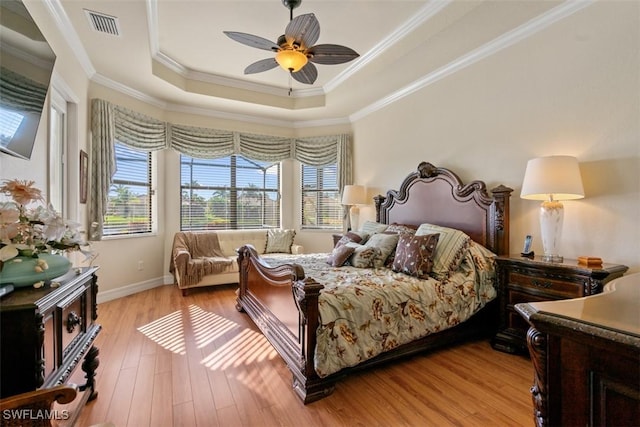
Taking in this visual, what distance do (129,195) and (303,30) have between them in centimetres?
360

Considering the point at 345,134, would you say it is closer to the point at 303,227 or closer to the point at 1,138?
the point at 303,227

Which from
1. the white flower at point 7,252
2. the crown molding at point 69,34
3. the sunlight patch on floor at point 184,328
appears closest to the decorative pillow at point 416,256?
the sunlight patch on floor at point 184,328

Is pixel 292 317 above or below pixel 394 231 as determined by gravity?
below

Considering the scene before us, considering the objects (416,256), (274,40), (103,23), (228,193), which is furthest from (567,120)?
(228,193)

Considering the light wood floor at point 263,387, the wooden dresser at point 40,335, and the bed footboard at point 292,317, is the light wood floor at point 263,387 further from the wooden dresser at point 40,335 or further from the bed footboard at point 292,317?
the wooden dresser at point 40,335

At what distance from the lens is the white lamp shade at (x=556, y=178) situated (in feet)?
7.40

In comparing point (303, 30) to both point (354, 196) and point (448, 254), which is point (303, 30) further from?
point (354, 196)

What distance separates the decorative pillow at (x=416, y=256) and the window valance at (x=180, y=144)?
Answer: 2585 mm

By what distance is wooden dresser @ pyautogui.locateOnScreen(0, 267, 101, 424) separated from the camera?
1.09 m

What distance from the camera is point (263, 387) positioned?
A: 82.1 inches

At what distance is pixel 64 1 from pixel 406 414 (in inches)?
156

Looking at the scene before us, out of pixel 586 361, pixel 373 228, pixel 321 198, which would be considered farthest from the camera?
pixel 321 198

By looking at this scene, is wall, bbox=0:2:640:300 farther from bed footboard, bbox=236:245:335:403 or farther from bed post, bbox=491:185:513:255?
bed footboard, bbox=236:245:335:403

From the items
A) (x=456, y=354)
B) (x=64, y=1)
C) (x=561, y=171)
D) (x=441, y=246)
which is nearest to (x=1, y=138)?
(x=64, y=1)
